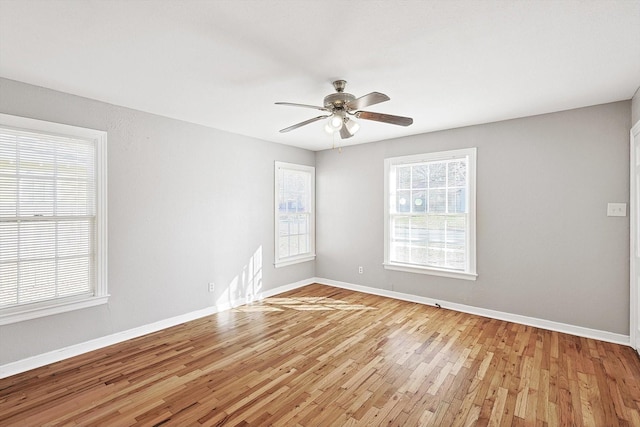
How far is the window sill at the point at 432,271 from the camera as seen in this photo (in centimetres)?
439

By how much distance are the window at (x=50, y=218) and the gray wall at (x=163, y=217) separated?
116 mm

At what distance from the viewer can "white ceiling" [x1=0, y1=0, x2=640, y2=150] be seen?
183 centimetres

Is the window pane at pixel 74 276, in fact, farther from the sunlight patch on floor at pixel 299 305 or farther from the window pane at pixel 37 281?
the sunlight patch on floor at pixel 299 305

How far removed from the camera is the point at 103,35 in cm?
209

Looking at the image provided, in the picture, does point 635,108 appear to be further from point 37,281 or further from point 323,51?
point 37,281

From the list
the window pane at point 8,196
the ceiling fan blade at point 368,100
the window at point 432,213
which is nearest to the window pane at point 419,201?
the window at point 432,213

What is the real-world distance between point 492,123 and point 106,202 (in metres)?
4.85

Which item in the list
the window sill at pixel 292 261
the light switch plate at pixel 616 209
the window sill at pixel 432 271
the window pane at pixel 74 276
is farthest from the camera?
the window sill at pixel 292 261

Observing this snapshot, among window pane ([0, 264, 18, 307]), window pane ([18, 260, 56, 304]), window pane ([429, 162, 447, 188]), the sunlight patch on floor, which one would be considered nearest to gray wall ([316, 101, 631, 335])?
window pane ([429, 162, 447, 188])

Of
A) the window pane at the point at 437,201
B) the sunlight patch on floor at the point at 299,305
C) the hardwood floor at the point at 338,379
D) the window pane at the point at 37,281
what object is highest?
the window pane at the point at 437,201

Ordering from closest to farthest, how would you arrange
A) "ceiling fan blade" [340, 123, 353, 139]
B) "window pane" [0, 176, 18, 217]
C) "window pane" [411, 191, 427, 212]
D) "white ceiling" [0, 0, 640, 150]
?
"white ceiling" [0, 0, 640, 150] < "window pane" [0, 176, 18, 217] < "ceiling fan blade" [340, 123, 353, 139] < "window pane" [411, 191, 427, 212]

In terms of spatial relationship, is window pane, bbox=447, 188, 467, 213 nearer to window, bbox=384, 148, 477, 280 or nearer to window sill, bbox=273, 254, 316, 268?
window, bbox=384, 148, 477, 280

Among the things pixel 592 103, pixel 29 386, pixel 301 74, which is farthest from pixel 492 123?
pixel 29 386

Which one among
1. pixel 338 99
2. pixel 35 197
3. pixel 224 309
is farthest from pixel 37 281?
pixel 338 99
